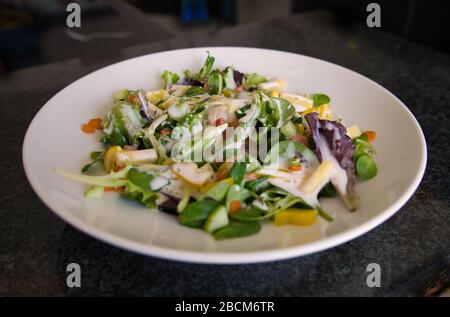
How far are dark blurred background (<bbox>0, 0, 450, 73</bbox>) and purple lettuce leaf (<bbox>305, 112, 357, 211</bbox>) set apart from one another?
1137 millimetres

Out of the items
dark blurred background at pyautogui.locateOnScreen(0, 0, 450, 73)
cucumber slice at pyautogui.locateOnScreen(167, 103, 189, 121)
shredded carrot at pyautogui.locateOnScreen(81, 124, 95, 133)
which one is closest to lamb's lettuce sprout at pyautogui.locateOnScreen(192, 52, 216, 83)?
cucumber slice at pyautogui.locateOnScreen(167, 103, 189, 121)

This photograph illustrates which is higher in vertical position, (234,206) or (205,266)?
(234,206)

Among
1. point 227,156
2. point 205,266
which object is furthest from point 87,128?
point 205,266

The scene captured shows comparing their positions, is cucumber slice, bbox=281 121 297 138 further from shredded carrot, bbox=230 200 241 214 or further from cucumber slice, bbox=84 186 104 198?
cucumber slice, bbox=84 186 104 198

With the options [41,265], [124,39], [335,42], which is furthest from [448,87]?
[124,39]

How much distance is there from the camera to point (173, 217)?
2.87ft

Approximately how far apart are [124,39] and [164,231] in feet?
8.56

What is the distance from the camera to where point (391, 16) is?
2.11 metres

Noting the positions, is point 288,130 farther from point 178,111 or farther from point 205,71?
point 205,71

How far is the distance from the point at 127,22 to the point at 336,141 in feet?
8.84

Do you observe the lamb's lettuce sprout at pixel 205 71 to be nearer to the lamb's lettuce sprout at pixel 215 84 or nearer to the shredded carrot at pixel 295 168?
the lamb's lettuce sprout at pixel 215 84

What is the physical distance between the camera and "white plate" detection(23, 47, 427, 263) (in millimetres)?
764

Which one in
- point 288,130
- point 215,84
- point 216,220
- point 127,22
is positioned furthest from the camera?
point 127,22

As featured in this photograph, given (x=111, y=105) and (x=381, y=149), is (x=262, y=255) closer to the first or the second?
(x=381, y=149)
